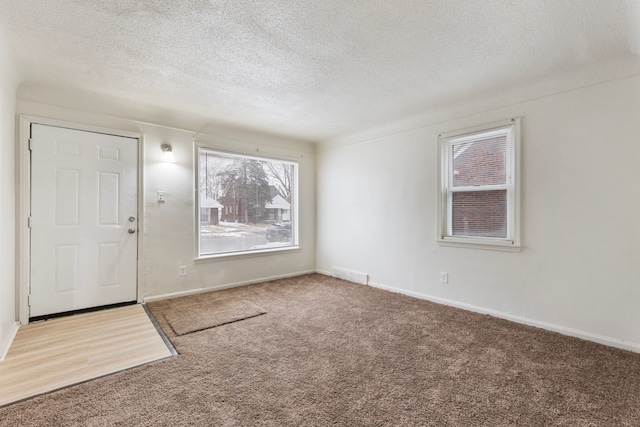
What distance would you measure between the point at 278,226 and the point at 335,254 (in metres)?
1.09

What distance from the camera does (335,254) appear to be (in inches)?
198

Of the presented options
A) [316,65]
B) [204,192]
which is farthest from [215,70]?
[204,192]

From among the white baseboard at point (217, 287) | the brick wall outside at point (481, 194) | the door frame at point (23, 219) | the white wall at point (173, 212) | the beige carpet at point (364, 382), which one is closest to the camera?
the beige carpet at point (364, 382)

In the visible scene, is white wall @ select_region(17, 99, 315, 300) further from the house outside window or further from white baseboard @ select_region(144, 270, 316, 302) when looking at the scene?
the house outside window

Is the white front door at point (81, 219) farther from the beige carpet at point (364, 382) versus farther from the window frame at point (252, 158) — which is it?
the beige carpet at point (364, 382)

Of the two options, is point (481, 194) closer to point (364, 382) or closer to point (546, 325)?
point (546, 325)

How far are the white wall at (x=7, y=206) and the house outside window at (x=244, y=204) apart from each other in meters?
1.80

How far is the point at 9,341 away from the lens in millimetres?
2471

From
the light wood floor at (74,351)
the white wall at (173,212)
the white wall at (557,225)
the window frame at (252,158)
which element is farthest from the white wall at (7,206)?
the white wall at (557,225)

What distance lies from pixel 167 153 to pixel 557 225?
442 cm

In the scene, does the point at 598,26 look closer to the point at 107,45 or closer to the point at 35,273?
the point at 107,45

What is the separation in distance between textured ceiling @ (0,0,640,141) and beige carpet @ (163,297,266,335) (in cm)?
239

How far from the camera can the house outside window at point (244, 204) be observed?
13.8 ft

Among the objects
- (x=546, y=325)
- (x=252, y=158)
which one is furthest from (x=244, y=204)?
(x=546, y=325)
